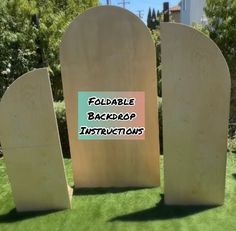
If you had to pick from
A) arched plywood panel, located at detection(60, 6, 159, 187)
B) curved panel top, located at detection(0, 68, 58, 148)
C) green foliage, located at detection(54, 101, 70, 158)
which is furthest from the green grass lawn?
green foliage, located at detection(54, 101, 70, 158)

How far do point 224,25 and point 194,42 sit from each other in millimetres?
7202

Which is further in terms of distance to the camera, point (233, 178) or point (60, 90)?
point (60, 90)

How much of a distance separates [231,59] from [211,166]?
23.9 feet

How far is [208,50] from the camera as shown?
13.4 feet

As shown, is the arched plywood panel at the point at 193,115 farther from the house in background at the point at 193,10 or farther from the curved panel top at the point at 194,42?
the house in background at the point at 193,10

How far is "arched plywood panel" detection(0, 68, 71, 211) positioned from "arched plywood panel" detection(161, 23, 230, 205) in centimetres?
139

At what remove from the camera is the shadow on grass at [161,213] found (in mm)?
4336

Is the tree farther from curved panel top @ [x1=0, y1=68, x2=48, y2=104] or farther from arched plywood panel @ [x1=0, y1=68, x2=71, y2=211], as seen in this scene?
curved panel top @ [x1=0, y1=68, x2=48, y2=104]

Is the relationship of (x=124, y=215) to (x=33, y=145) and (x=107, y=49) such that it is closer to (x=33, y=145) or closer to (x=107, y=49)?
(x=33, y=145)

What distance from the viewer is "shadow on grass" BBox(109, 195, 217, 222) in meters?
4.34

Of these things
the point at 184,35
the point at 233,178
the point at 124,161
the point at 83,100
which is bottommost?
the point at 233,178

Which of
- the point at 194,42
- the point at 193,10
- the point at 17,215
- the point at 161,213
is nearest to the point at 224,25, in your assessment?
the point at 194,42

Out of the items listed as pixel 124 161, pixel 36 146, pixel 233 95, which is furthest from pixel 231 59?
pixel 36 146

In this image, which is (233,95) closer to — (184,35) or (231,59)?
(231,59)
